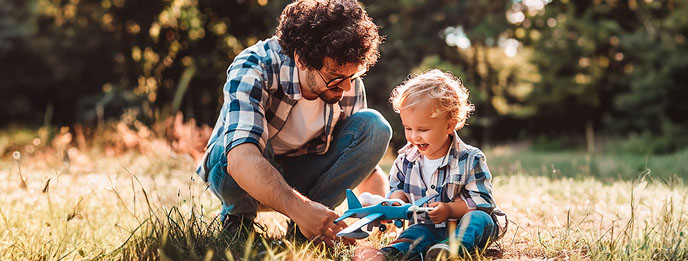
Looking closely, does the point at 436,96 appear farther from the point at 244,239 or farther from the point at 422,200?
the point at 244,239

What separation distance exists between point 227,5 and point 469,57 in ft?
26.2

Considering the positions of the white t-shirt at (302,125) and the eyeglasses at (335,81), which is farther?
the white t-shirt at (302,125)

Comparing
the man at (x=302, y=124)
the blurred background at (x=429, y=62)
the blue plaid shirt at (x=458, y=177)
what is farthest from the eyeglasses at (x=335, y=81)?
the blurred background at (x=429, y=62)

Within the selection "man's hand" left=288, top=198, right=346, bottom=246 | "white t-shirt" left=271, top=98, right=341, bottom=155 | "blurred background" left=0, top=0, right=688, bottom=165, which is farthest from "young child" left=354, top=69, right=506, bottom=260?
"blurred background" left=0, top=0, right=688, bottom=165

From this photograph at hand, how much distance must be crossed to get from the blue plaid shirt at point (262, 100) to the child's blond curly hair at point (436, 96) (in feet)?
1.87

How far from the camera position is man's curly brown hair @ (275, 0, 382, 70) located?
2.42m

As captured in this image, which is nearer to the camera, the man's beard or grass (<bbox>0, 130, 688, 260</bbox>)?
grass (<bbox>0, 130, 688, 260</bbox>)

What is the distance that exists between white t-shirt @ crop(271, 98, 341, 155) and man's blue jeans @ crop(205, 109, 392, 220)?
101 mm

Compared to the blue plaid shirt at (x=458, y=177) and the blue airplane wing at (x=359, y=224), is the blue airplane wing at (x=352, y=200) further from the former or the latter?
the blue plaid shirt at (x=458, y=177)

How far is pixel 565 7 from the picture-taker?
15852mm

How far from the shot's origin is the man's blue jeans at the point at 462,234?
6.88 ft

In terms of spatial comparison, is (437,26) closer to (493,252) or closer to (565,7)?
(565,7)

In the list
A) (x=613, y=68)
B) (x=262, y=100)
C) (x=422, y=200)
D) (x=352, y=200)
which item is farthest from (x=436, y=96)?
(x=613, y=68)

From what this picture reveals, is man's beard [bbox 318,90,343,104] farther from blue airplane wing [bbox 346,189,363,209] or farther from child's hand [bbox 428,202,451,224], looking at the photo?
child's hand [bbox 428,202,451,224]
